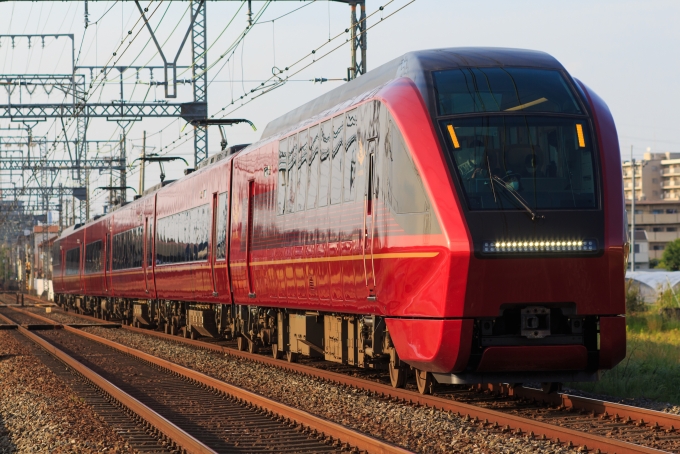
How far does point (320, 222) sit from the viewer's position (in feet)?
42.4

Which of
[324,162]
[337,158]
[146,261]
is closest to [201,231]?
[146,261]

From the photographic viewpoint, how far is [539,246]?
32.1 feet

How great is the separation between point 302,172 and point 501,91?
13.2ft

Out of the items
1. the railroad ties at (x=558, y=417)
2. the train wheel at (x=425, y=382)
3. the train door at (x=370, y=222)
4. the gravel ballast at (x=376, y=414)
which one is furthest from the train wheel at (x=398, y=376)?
the train door at (x=370, y=222)

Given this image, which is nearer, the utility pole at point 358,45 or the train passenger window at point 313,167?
the train passenger window at point 313,167

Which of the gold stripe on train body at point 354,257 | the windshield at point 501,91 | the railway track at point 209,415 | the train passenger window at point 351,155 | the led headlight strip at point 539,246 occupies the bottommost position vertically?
the railway track at point 209,415

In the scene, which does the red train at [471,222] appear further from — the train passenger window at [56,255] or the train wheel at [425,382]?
the train passenger window at [56,255]

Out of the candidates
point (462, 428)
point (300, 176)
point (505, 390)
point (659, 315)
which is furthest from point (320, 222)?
point (659, 315)

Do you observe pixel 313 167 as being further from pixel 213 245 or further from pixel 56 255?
pixel 56 255

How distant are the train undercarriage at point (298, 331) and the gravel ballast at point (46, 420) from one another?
315 cm

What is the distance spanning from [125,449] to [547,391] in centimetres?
461

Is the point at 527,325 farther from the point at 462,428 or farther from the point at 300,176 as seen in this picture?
the point at 300,176

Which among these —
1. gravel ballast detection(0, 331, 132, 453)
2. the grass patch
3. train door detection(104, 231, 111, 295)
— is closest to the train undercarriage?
the grass patch

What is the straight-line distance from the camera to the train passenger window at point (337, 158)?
12328 mm
